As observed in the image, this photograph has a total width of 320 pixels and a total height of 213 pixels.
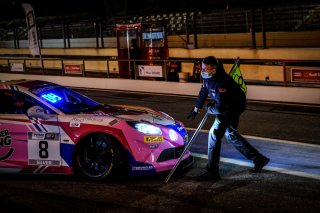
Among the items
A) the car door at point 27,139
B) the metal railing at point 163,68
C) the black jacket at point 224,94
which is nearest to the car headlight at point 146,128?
the black jacket at point 224,94

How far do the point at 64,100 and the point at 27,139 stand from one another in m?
0.86

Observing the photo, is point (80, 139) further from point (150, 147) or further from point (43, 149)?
point (150, 147)

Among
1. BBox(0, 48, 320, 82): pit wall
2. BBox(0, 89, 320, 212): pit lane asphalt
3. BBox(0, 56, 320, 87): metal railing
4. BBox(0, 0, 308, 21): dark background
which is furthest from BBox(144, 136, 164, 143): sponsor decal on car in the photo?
BBox(0, 0, 308, 21): dark background

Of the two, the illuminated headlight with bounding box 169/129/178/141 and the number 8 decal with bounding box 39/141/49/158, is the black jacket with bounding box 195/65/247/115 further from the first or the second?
the number 8 decal with bounding box 39/141/49/158

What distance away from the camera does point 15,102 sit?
291 inches

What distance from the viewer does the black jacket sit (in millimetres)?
6742

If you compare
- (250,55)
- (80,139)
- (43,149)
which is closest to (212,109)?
(80,139)

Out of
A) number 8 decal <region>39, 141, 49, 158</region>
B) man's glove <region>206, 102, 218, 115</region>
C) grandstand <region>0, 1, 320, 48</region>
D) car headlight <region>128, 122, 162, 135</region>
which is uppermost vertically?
grandstand <region>0, 1, 320, 48</region>

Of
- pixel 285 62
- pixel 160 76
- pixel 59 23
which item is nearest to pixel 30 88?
pixel 285 62

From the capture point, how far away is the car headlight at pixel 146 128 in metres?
6.82

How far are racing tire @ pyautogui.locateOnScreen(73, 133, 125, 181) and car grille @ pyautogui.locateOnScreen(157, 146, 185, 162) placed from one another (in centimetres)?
52

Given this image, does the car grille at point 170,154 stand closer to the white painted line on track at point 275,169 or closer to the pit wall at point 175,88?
the white painted line on track at point 275,169

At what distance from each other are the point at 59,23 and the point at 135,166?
24.8 meters

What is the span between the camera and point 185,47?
2384cm
